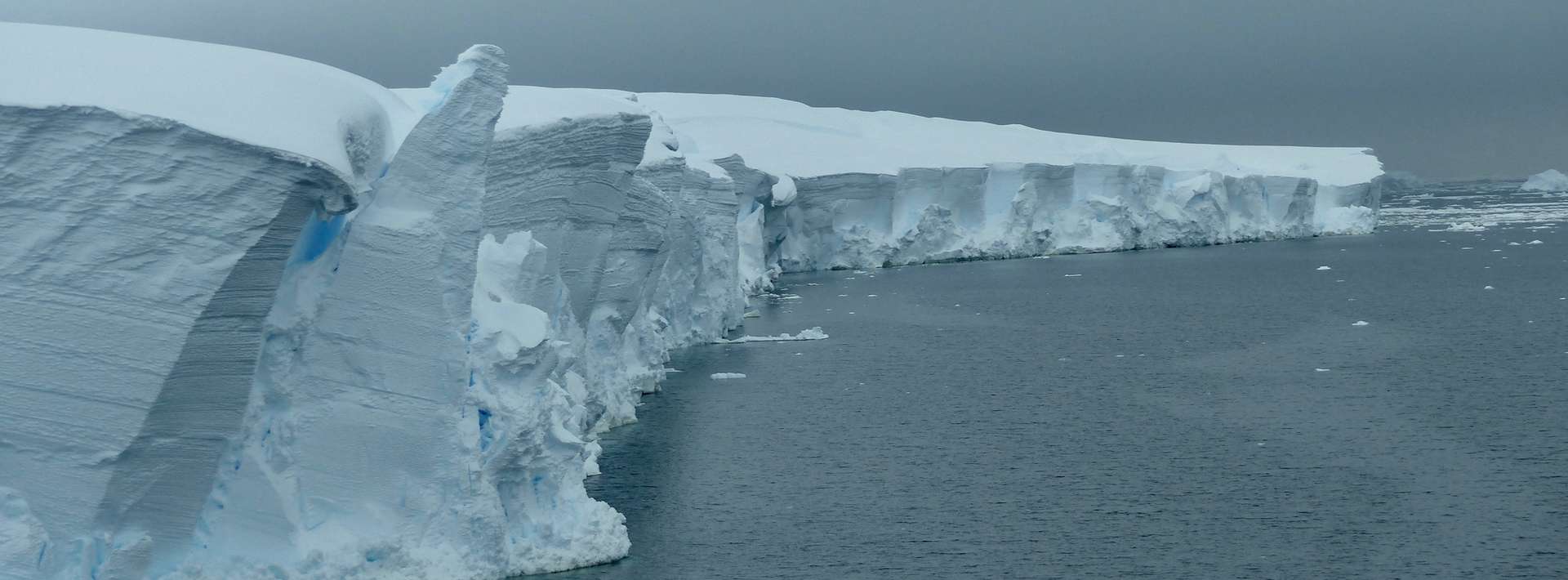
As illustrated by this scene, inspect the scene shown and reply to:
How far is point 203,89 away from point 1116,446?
25.6ft

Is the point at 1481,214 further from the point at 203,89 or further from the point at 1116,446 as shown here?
the point at 203,89

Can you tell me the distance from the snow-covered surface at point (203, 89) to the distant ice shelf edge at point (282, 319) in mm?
20

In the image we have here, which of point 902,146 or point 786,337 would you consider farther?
point 902,146

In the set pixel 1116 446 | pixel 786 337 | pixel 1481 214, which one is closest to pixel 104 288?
pixel 1116 446

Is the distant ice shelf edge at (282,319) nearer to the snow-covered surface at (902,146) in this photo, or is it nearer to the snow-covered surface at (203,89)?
the snow-covered surface at (203,89)

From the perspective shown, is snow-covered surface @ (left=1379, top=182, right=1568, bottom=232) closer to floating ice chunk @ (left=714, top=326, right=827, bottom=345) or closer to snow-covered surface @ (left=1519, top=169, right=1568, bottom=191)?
snow-covered surface @ (left=1519, top=169, right=1568, bottom=191)

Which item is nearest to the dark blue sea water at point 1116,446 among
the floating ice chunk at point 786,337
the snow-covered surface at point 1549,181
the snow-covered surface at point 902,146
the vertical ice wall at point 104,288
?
the floating ice chunk at point 786,337

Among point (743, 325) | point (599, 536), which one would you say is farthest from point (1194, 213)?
point (599, 536)

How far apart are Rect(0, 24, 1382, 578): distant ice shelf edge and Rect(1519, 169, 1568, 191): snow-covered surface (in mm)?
84837

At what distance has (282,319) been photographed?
6.71m

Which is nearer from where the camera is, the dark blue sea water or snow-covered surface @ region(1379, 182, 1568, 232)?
the dark blue sea water

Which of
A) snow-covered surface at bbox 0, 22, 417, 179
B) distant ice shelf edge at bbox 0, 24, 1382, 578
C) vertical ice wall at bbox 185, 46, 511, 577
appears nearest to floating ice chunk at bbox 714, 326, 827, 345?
distant ice shelf edge at bbox 0, 24, 1382, 578

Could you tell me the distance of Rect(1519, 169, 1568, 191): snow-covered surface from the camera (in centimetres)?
8225

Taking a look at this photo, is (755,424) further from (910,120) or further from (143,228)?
(910,120)
